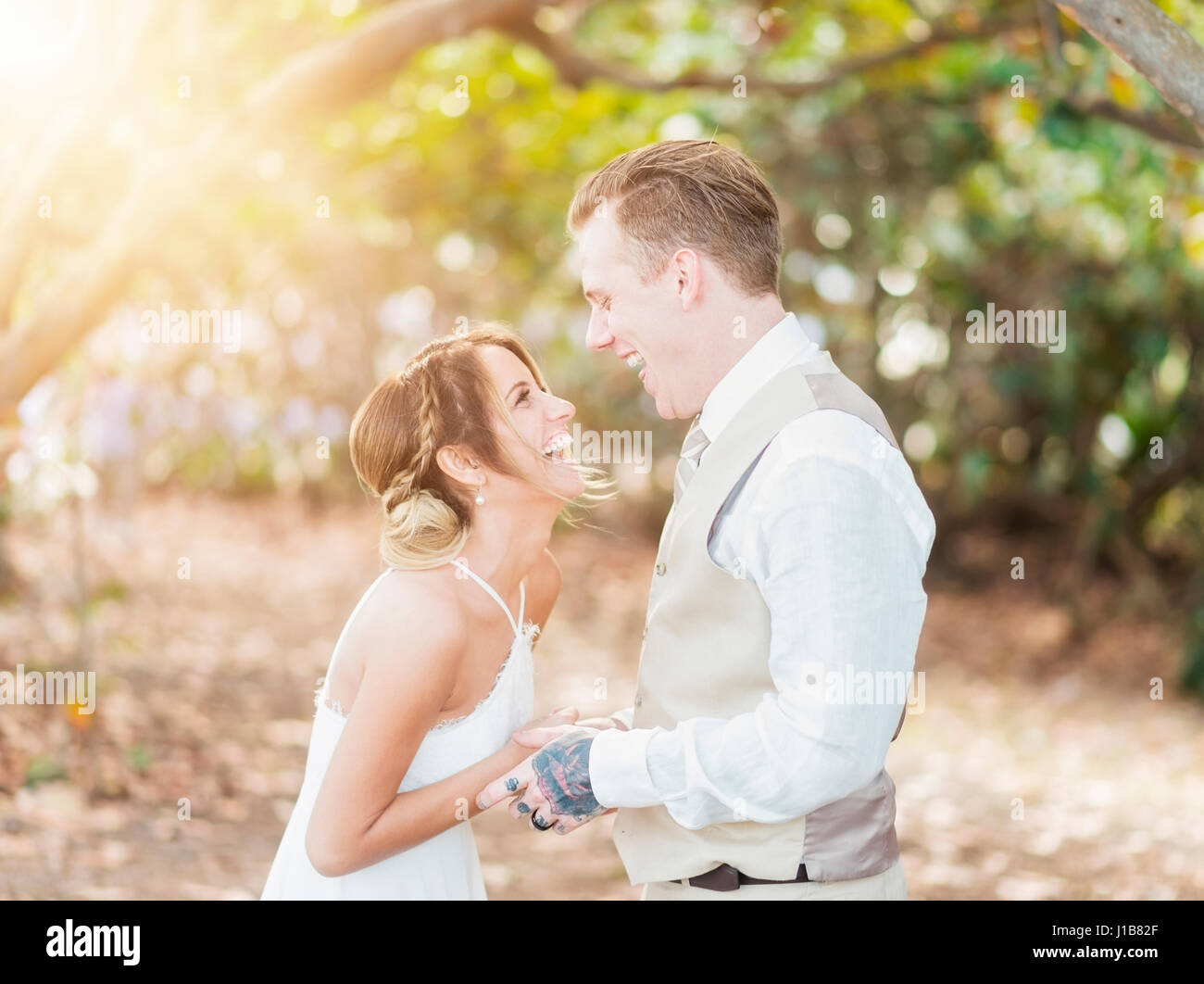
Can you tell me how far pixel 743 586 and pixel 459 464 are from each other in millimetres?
727

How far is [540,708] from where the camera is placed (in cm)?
757

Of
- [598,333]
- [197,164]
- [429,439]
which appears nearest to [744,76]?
[197,164]

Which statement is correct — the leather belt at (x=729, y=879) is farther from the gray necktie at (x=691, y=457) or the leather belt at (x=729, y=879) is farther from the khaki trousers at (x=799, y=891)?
the gray necktie at (x=691, y=457)

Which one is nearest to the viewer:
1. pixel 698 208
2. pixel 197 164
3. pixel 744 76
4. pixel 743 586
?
pixel 743 586

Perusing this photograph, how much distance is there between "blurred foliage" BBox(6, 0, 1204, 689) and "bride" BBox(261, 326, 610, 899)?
2.55 m

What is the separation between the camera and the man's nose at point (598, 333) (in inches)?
77.4

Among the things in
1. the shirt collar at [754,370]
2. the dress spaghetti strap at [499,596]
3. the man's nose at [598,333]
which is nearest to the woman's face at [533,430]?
the dress spaghetti strap at [499,596]

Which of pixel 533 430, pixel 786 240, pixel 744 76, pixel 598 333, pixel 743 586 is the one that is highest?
pixel 786 240

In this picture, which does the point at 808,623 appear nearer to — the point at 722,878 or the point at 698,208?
the point at 722,878

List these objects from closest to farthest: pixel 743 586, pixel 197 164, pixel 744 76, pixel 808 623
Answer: pixel 808 623 < pixel 743 586 < pixel 197 164 < pixel 744 76

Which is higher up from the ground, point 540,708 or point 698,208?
point 698,208

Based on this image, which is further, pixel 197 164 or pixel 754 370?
pixel 197 164

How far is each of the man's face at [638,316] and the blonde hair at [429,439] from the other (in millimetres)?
383

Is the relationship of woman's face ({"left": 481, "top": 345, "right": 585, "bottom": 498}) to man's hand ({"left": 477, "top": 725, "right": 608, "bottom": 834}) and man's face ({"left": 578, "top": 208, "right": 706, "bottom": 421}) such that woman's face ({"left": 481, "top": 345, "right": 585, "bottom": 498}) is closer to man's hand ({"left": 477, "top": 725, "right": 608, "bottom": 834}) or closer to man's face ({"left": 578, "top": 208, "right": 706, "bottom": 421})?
man's face ({"left": 578, "top": 208, "right": 706, "bottom": 421})
